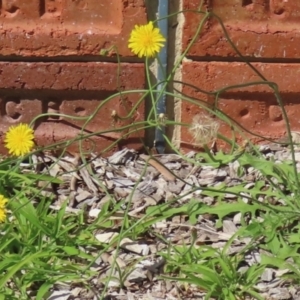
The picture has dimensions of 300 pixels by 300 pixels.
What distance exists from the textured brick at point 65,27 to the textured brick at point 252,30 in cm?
22

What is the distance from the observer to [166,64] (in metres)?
2.45

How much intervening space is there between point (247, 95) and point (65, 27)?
62 centimetres

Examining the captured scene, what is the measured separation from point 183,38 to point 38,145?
0.58 meters

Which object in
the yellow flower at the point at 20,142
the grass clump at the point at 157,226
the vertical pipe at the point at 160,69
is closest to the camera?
the grass clump at the point at 157,226

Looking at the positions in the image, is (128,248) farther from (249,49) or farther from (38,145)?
(249,49)

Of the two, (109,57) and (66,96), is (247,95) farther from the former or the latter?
(66,96)

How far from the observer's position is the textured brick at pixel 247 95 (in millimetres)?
2426

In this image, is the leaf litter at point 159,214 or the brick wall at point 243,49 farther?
the brick wall at point 243,49

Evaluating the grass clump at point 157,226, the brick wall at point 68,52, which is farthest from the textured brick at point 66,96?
the grass clump at point 157,226

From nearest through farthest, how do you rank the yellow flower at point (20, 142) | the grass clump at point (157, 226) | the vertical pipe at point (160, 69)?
the grass clump at point (157, 226), the yellow flower at point (20, 142), the vertical pipe at point (160, 69)

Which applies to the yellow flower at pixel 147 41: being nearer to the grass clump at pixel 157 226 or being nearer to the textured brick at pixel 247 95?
the grass clump at pixel 157 226

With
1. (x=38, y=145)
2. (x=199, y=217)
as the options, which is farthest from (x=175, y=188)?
(x=38, y=145)

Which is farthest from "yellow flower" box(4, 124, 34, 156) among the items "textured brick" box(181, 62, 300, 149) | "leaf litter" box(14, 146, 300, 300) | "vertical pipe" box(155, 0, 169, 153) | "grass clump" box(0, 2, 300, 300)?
"textured brick" box(181, 62, 300, 149)

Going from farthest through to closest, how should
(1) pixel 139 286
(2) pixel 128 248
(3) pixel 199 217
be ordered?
(3) pixel 199 217 < (2) pixel 128 248 < (1) pixel 139 286
